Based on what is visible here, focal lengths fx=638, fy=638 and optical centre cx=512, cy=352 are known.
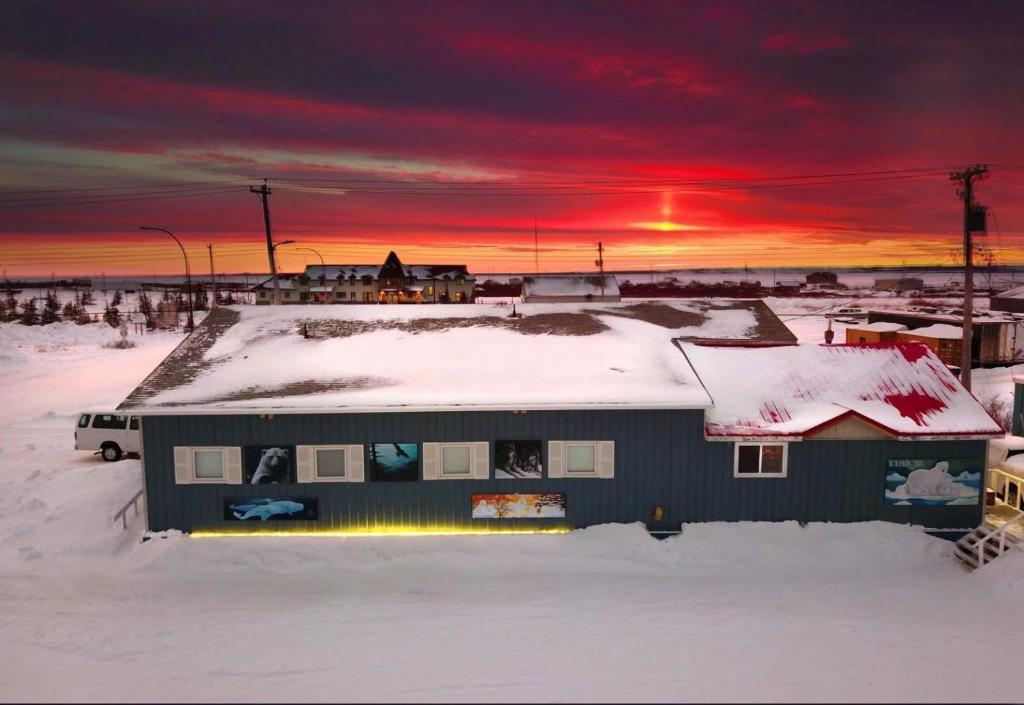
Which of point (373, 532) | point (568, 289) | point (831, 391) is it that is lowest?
point (373, 532)

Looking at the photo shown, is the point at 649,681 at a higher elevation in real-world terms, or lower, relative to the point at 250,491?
lower

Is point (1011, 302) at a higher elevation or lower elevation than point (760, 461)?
higher

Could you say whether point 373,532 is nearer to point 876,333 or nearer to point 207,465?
point 207,465

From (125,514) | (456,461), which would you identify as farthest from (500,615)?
(125,514)

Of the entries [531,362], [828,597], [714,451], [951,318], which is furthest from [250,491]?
[951,318]

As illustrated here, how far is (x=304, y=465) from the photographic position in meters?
14.3

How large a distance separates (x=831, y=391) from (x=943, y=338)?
23539 millimetres

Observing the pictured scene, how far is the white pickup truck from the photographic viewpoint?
20.7m

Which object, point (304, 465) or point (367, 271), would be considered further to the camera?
point (367, 271)

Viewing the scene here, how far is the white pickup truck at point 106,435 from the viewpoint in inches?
813

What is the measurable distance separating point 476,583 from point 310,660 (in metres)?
3.54

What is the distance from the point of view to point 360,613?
11406mm

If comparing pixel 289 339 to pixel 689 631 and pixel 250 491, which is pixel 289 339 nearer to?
pixel 250 491

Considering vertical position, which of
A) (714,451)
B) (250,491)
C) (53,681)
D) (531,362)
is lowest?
(53,681)
